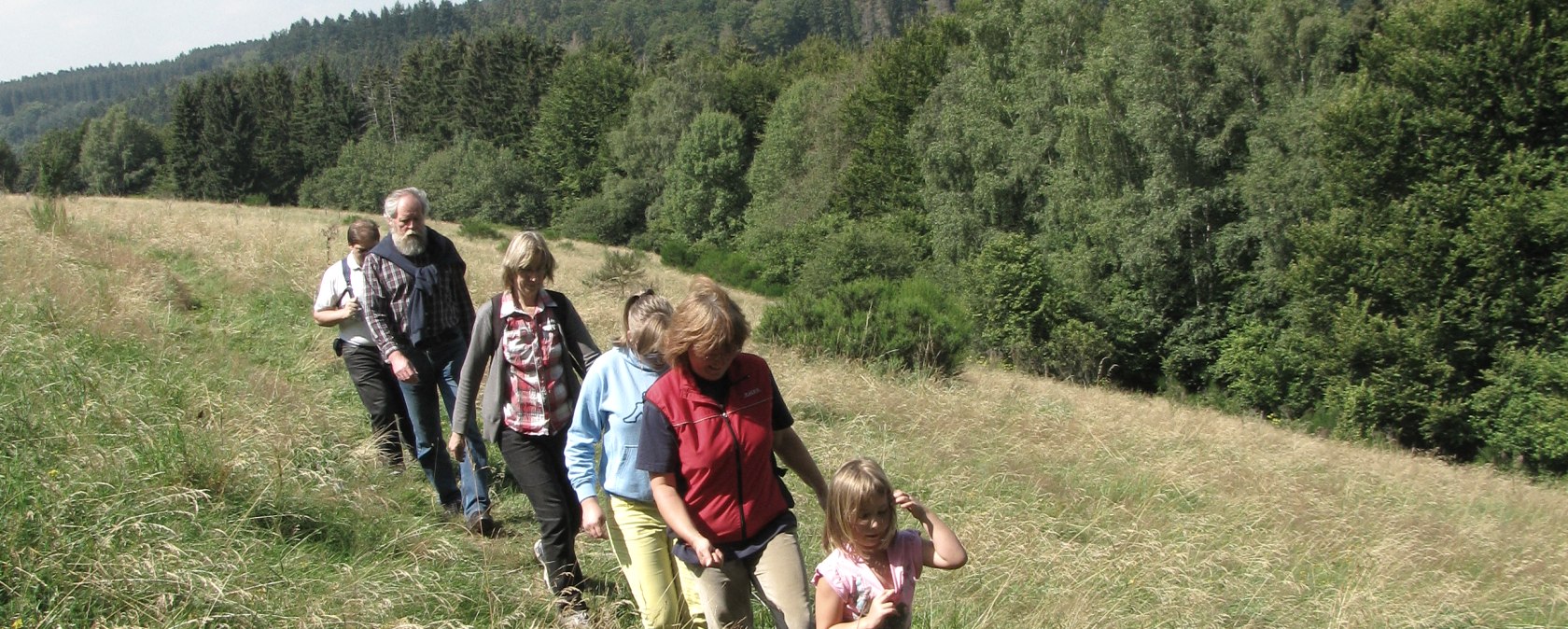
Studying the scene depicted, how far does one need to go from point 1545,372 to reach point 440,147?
60.8 meters

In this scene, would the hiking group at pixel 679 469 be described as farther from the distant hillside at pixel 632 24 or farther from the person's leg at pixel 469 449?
the distant hillside at pixel 632 24

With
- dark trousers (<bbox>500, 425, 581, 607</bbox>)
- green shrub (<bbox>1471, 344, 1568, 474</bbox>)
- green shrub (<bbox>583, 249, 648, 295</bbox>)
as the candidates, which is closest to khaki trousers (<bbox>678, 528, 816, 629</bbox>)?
dark trousers (<bbox>500, 425, 581, 607</bbox>)

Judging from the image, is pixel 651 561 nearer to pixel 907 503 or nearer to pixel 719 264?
pixel 907 503

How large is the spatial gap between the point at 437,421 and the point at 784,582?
2755 millimetres

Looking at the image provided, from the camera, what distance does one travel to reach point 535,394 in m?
4.01

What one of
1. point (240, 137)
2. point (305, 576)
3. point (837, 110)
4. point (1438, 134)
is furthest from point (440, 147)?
point (305, 576)

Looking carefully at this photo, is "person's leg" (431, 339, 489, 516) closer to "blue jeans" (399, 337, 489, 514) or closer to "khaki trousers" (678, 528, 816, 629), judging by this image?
"blue jeans" (399, 337, 489, 514)

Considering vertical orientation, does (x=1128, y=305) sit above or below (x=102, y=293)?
below

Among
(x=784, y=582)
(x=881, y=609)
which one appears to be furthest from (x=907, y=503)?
(x=784, y=582)

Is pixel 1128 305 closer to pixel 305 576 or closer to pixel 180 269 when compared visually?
pixel 180 269

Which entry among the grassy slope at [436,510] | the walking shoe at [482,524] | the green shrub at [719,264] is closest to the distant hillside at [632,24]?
the green shrub at [719,264]

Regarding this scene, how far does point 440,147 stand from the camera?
6650 centimetres

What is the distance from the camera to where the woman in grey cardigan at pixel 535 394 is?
3981 mm

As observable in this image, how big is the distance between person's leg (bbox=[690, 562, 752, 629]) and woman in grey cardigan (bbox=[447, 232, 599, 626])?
39.9 inches
